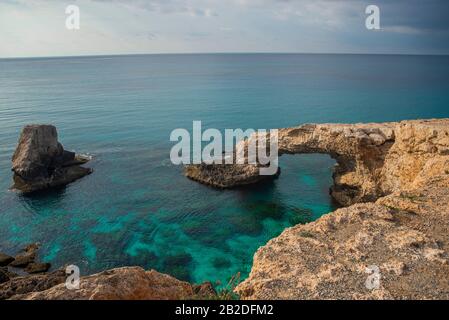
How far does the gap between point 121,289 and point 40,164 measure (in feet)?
139

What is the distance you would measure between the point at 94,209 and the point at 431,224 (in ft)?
114

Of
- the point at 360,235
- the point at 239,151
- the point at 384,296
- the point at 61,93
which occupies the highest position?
the point at 61,93

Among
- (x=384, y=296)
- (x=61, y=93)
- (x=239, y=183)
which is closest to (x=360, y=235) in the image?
(x=384, y=296)

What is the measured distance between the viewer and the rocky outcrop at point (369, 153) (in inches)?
1157

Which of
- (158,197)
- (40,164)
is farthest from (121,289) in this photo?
(40,164)

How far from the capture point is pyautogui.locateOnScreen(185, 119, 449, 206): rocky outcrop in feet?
96.5

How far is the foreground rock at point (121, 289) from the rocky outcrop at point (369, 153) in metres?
20.2

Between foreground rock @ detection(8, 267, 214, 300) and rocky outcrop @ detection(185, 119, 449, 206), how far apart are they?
796 inches

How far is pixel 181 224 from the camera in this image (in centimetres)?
3700

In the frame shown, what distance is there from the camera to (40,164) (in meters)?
48.0

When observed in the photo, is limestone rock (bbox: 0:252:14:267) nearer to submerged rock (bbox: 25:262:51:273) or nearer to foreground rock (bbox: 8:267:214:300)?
submerged rock (bbox: 25:262:51:273)

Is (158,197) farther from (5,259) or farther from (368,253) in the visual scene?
(368,253)

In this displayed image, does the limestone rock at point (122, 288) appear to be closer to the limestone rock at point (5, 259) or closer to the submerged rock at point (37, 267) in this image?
the submerged rock at point (37, 267)

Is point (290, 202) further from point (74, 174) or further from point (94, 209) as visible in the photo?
point (74, 174)
